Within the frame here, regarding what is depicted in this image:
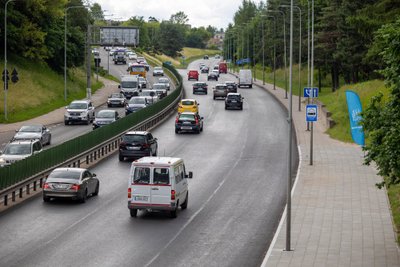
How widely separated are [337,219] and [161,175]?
243 inches

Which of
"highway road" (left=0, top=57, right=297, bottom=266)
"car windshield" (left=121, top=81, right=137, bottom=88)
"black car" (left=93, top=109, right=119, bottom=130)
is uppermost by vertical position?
"car windshield" (left=121, top=81, right=137, bottom=88)

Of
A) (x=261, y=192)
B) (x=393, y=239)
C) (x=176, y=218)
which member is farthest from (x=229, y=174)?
(x=393, y=239)

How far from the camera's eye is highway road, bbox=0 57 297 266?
23.1 m

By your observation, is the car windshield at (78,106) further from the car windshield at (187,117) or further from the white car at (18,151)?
the white car at (18,151)

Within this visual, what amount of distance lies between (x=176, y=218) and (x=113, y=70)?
383 feet

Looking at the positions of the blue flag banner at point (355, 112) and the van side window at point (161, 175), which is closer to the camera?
the van side window at point (161, 175)

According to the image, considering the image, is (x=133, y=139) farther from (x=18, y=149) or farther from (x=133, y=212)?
(x=133, y=212)

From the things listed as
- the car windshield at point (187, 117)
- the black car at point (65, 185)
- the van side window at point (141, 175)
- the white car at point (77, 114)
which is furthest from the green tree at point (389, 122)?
the white car at point (77, 114)

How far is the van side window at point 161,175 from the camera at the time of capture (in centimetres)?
2811

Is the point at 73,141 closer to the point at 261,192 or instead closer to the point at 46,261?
the point at 261,192

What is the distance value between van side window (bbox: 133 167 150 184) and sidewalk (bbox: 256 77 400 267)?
15.8ft

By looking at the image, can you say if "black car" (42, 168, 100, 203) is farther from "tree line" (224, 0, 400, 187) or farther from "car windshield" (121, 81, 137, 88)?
"car windshield" (121, 81, 137, 88)

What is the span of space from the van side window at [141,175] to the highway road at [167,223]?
4.56 ft

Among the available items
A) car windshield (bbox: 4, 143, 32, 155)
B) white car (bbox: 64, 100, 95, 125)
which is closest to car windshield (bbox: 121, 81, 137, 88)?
white car (bbox: 64, 100, 95, 125)
